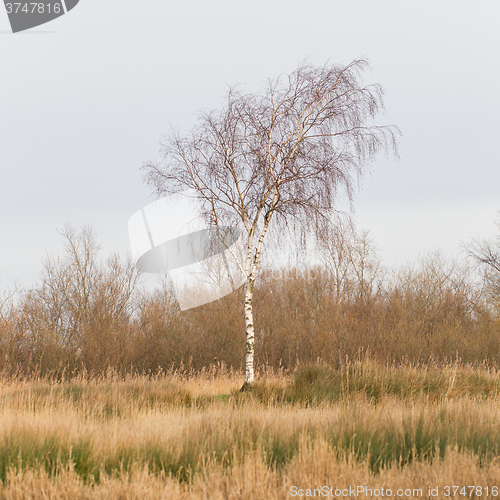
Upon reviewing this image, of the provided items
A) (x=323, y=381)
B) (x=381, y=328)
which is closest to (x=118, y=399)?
(x=323, y=381)

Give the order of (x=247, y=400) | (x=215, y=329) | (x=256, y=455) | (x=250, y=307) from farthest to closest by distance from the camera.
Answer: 1. (x=215, y=329)
2. (x=250, y=307)
3. (x=247, y=400)
4. (x=256, y=455)

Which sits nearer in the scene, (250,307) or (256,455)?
(256,455)

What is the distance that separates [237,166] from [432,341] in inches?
529

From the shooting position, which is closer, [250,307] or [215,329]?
[250,307]

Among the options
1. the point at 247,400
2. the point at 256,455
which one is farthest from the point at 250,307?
the point at 256,455

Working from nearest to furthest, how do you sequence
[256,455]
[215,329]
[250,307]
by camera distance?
[256,455], [250,307], [215,329]

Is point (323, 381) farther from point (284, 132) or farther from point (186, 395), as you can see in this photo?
point (284, 132)

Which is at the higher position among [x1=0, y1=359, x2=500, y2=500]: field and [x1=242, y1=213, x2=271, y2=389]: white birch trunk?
[x1=242, y1=213, x2=271, y2=389]: white birch trunk

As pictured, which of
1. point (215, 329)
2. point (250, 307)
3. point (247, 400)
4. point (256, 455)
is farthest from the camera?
point (215, 329)

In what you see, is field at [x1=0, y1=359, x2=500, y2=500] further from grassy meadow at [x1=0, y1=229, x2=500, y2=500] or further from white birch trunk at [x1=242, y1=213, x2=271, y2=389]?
white birch trunk at [x1=242, y1=213, x2=271, y2=389]

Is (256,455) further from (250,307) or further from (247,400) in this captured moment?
(250,307)

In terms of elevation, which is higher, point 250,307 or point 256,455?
point 250,307

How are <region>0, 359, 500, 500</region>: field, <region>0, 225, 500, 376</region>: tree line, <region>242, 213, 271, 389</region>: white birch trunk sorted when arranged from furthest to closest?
<region>0, 225, 500, 376</region>: tree line, <region>242, 213, 271, 389</region>: white birch trunk, <region>0, 359, 500, 500</region>: field

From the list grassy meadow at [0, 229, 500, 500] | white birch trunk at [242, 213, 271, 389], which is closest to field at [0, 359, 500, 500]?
grassy meadow at [0, 229, 500, 500]
